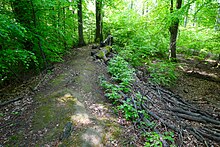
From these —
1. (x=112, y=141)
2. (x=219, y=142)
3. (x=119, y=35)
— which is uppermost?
(x=119, y=35)

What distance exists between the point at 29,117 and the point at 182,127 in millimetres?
5205

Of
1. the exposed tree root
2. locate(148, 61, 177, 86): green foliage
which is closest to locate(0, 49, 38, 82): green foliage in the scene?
the exposed tree root

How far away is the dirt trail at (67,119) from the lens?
140 inches

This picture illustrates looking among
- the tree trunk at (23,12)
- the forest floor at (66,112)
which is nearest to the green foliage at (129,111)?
the forest floor at (66,112)

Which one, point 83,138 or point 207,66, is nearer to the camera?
point 83,138

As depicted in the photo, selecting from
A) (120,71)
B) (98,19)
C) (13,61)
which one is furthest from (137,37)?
(13,61)

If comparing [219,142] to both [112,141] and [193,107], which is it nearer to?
[193,107]

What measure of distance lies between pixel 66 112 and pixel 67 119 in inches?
12.8

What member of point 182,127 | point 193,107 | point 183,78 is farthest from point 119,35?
point 182,127

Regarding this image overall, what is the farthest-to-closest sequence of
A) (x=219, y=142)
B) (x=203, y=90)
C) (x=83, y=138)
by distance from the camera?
(x=203, y=90), (x=219, y=142), (x=83, y=138)

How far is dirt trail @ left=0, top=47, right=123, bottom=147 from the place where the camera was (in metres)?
3.55

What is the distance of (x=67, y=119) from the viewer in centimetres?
412

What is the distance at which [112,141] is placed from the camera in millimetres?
3594

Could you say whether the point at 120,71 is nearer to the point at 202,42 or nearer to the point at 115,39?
the point at 202,42
